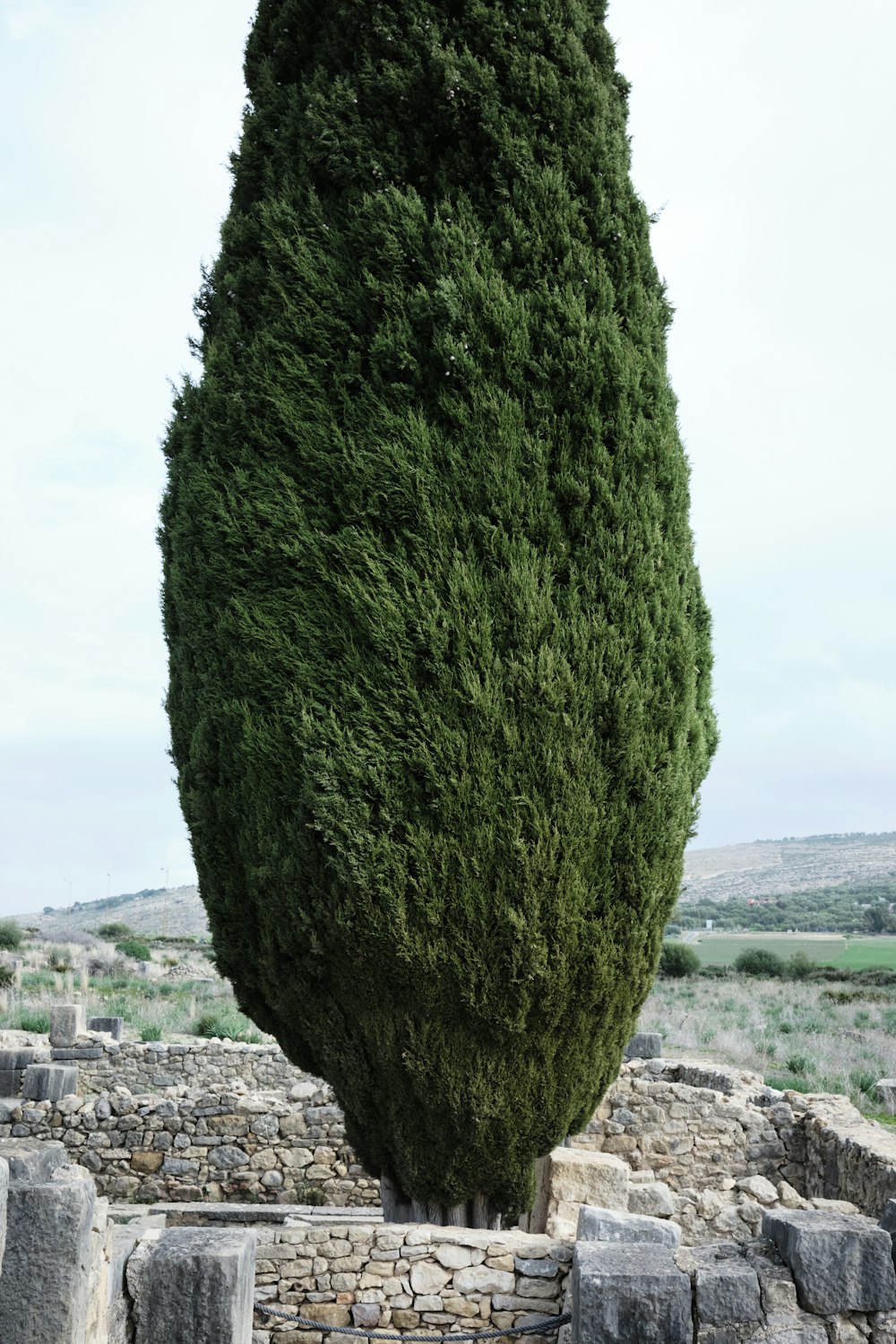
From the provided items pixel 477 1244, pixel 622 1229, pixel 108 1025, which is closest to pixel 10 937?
pixel 108 1025

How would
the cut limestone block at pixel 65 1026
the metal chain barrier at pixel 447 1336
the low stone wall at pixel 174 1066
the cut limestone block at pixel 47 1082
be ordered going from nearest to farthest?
the metal chain barrier at pixel 447 1336 → the cut limestone block at pixel 47 1082 → the cut limestone block at pixel 65 1026 → the low stone wall at pixel 174 1066

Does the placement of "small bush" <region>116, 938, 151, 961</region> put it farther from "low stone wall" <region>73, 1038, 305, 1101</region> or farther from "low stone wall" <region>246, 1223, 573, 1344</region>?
"low stone wall" <region>246, 1223, 573, 1344</region>

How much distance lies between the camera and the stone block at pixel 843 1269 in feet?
14.8

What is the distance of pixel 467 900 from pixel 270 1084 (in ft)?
28.2

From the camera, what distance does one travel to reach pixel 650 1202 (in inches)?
309

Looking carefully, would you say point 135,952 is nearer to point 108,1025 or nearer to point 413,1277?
point 108,1025

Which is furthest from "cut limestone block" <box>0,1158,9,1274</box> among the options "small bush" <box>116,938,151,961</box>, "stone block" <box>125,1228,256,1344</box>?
"small bush" <box>116,938,151,961</box>

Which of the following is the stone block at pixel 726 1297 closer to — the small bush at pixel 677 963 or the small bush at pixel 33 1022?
the small bush at pixel 33 1022

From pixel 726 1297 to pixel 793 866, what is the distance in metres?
113

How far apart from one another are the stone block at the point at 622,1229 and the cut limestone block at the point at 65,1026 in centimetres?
910

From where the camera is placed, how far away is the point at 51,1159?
512 cm

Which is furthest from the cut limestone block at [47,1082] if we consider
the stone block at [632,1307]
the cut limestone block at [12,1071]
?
the stone block at [632,1307]

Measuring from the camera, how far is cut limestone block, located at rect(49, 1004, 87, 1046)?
12.3m

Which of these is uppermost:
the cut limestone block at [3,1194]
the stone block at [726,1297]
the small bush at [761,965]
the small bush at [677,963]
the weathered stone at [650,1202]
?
the cut limestone block at [3,1194]
